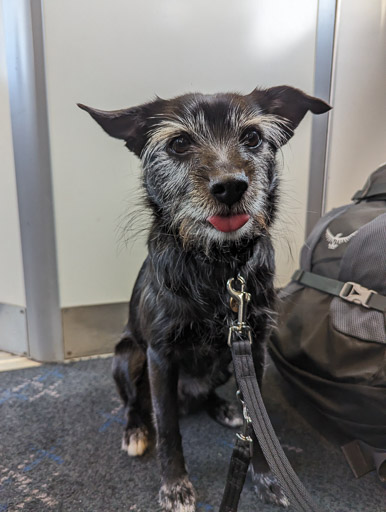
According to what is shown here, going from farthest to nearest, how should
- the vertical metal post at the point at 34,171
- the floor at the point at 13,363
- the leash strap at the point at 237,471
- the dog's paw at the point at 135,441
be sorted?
the floor at the point at 13,363
the vertical metal post at the point at 34,171
the dog's paw at the point at 135,441
the leash strap at the point at 237,471

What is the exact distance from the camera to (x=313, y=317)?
1.08 meters

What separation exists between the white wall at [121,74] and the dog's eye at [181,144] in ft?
1.88

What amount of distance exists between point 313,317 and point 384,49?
1.32 metres

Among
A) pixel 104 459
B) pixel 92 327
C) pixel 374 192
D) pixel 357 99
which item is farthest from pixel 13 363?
pixel 357 99

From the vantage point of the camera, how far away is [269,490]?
0.87m

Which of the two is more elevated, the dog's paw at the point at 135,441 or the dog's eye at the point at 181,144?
the dog's eye at the point at 181,144

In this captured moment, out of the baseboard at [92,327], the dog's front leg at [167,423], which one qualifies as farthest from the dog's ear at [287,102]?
the baseboard at [92,327]

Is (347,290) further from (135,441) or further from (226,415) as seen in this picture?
(135,441)

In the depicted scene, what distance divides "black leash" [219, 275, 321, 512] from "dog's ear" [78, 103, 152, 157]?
1.39ft

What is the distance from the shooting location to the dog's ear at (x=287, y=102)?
883mm

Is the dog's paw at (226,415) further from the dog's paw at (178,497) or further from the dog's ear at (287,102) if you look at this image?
the dog's ear at (287,102)

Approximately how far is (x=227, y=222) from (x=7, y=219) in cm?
111

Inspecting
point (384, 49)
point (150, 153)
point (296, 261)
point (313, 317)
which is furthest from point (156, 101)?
point (384, 49)

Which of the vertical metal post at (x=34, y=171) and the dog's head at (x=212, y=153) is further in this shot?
the vertical metal post at (x=34, y=171)
